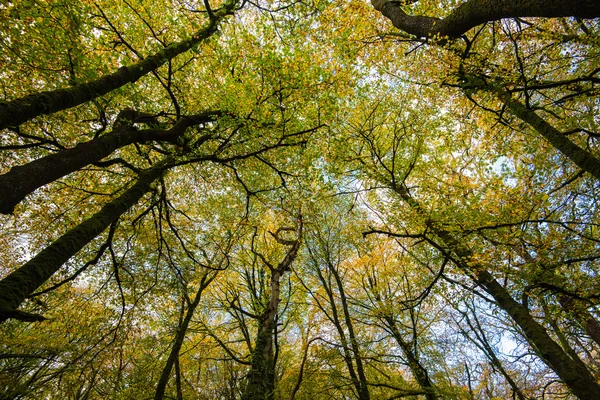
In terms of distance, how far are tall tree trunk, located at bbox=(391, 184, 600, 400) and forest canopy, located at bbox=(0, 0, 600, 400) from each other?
32mm

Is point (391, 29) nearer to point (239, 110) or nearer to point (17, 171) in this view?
point (239, 110)

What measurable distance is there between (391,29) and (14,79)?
1056cm

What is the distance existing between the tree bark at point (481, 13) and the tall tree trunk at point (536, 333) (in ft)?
11.0

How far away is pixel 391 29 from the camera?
9406 mm

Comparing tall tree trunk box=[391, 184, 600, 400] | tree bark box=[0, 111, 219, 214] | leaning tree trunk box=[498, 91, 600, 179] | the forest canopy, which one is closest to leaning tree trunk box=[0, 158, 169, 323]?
the forest canopy

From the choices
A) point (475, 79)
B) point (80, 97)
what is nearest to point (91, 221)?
point (80, 97)

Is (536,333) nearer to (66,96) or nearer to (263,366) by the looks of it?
(263,366)

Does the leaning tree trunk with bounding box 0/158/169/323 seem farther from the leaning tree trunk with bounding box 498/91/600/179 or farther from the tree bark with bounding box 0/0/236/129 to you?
the leaning tree trunk with bounding box 498/91/600/179

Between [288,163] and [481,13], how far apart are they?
5077 mm

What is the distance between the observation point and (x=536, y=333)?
4945mm

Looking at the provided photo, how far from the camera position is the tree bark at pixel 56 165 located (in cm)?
295

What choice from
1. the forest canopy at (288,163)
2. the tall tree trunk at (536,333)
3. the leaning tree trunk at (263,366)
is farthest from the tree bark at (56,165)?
the tall tree trunk at (536,333)

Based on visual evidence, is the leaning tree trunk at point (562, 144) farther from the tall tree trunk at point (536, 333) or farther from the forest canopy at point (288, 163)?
the tall tree trunk at point (536, 333)

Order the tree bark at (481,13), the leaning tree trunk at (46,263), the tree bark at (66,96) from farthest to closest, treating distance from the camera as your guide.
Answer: the tree bark at (66,96) → the tree bark at (481,13) → the leaning tree trunk at (46,263)
